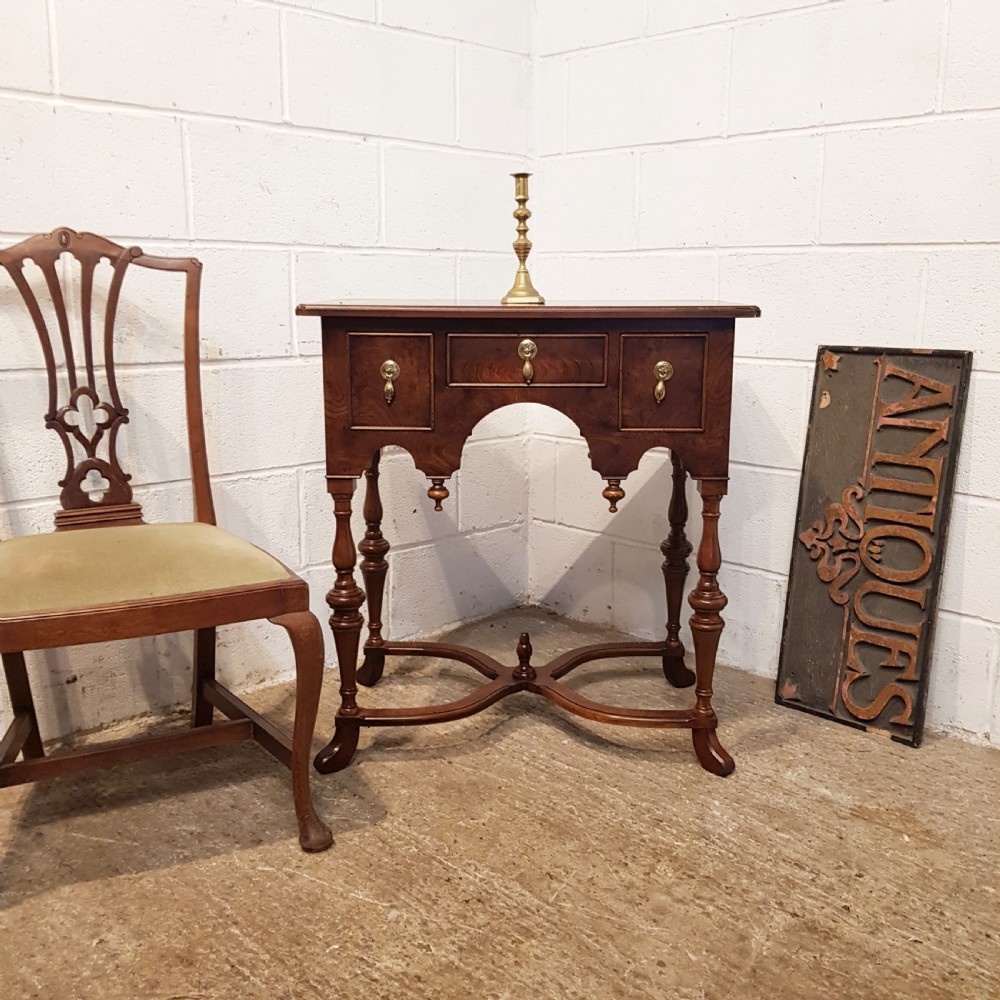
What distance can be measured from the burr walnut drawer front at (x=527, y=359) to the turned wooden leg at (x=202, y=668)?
29.2 inches

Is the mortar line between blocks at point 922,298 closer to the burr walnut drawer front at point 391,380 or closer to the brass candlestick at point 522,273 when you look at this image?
the brass candlestick at point 522,273

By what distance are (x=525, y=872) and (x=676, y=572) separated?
86cm

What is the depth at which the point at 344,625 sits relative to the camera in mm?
1833

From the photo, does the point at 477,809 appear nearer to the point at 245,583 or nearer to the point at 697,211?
the point at 245,583

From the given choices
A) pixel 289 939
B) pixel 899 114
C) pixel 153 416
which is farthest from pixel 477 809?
pixel 899 114

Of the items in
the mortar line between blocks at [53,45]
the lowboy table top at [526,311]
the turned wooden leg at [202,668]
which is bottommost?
the turned wooden leg at [202,668]

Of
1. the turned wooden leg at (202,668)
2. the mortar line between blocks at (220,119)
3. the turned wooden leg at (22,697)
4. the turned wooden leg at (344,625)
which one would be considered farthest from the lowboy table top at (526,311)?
the turned wooden leg at (22,697)

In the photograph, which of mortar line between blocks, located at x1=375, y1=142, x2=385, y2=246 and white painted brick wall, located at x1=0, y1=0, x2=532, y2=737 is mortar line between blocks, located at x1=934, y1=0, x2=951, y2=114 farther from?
mortar line between blocks, located at x1=375, y1=142, x2=385, y2=246

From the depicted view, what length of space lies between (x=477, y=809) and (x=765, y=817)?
1.67 ft

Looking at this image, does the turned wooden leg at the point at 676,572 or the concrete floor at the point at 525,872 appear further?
the turned wooden leg at the point at 676,572

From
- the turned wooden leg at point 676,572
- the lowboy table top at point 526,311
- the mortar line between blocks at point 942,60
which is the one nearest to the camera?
the lowboy table top at point 526,311

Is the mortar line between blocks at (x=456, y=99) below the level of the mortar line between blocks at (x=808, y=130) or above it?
above

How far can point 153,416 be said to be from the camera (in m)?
2.05

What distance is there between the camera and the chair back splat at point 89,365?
5.77 feet
